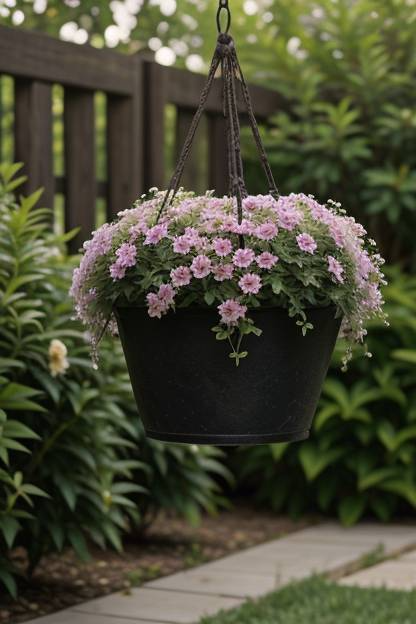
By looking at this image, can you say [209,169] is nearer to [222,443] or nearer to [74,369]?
[74,369]

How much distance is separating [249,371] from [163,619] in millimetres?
1602

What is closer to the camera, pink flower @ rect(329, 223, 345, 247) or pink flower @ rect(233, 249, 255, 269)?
pink flower @ rect(233, 249, 255, 269)

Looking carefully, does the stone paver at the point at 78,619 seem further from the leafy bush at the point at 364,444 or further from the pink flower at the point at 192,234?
A: the leafy bush at the point at 364,444

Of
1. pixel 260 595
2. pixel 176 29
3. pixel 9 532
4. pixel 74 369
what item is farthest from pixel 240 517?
pixel 176 29

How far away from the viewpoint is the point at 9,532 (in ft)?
11.8

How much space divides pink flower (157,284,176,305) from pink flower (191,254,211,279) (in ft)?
0.22

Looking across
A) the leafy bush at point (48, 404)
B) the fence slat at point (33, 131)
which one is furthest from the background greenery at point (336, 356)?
the fence slat at point (33, 131)

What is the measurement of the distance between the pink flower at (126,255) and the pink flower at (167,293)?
0.33 feet

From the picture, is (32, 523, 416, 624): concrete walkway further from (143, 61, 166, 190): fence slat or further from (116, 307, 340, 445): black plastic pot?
(143, 61, 166, 190): fence slat

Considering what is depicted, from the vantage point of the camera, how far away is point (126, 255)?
8.31 ft

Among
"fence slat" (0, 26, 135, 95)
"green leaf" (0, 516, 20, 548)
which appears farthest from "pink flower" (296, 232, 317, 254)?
"fence slat" (0, 26, 135, 95)

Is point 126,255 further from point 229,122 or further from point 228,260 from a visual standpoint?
point 229,122

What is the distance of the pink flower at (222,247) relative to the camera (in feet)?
7.99

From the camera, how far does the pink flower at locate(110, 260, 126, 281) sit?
8.30 feet
